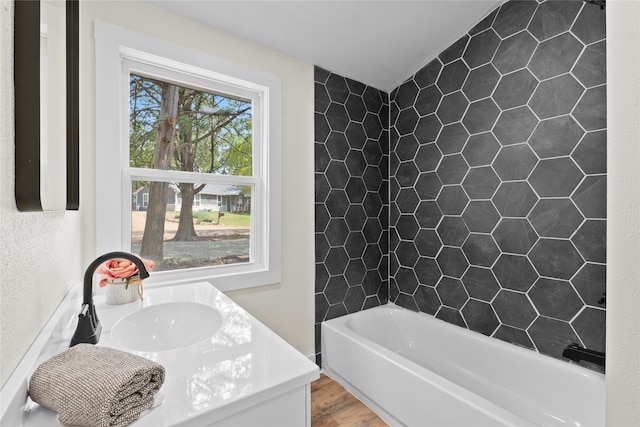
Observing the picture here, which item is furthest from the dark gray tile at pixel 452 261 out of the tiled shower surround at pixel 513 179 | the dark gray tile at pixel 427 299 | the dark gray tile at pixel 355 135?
the dark gray tile at pixel 355 135

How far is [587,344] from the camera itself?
1719 mm

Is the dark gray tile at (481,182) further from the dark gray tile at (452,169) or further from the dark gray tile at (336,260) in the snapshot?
the dark gray tile at (336,260)

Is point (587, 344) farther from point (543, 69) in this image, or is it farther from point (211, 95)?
point (211, 95)

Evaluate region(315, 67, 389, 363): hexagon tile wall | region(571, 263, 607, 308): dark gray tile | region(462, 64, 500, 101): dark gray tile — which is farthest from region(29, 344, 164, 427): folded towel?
region(462, 64, 500, 101): dark gray tile

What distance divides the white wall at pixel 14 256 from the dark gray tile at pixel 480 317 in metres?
2.28

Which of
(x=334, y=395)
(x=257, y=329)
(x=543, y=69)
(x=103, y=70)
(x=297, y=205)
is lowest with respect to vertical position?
(x=334, y=395)

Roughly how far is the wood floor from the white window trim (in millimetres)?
814

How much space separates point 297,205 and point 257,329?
4.35 ft

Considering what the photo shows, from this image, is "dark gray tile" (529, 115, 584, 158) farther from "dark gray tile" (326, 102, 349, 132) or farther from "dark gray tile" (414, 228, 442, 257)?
"dark gray tile" (326, 102, 349, 132)

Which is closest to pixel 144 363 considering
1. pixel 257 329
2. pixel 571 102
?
pixel 257 329

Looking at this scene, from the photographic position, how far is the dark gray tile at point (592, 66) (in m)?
1.65

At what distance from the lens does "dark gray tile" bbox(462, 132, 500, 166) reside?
2.10 m

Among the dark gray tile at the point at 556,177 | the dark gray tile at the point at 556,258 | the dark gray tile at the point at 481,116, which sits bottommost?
the dark gray tile at the point at 556,258

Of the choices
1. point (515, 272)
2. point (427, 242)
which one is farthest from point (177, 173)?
point (515, 272)
